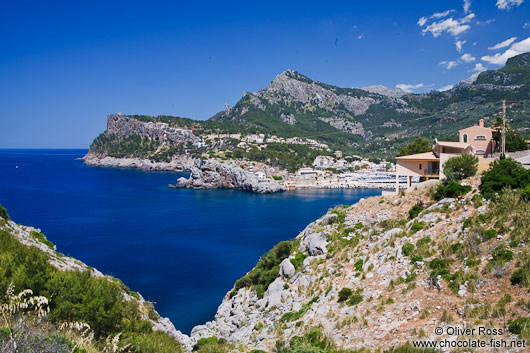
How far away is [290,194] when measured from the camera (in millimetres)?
86562

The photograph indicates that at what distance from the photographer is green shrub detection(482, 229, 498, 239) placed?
40.7 ft

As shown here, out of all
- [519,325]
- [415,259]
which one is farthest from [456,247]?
[519,325]

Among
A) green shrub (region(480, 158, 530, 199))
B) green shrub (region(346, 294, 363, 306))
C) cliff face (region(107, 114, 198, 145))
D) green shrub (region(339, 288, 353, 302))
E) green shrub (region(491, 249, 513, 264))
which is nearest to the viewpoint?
green shrub (region(491, 249, 513, 264))

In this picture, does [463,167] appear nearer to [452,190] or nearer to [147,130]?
[452,190]

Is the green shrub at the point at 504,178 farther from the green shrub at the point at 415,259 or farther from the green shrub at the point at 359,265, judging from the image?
the green shrub at the point at 359,265

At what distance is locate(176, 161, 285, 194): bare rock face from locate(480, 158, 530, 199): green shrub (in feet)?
251

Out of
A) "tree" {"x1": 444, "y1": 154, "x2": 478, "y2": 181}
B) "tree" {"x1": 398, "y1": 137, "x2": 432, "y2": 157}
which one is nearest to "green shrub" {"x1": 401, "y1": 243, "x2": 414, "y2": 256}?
"tree" {"x1": 444, "y1": 154, "x2": 478, "y2": 181}

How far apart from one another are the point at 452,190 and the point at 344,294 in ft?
25.3

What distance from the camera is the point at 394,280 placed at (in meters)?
13.3

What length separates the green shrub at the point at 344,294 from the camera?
13.9 metres

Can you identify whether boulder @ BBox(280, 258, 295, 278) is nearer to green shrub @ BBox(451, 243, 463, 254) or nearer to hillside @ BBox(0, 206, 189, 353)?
green shrub @ BBox(451, 243, 463, 254)

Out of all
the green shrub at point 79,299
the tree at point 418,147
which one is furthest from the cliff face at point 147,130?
the green shrub at point 79,299

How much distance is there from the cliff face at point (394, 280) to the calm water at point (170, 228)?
9252 millimetres

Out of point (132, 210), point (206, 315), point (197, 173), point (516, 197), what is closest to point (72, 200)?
point (132, 210)
